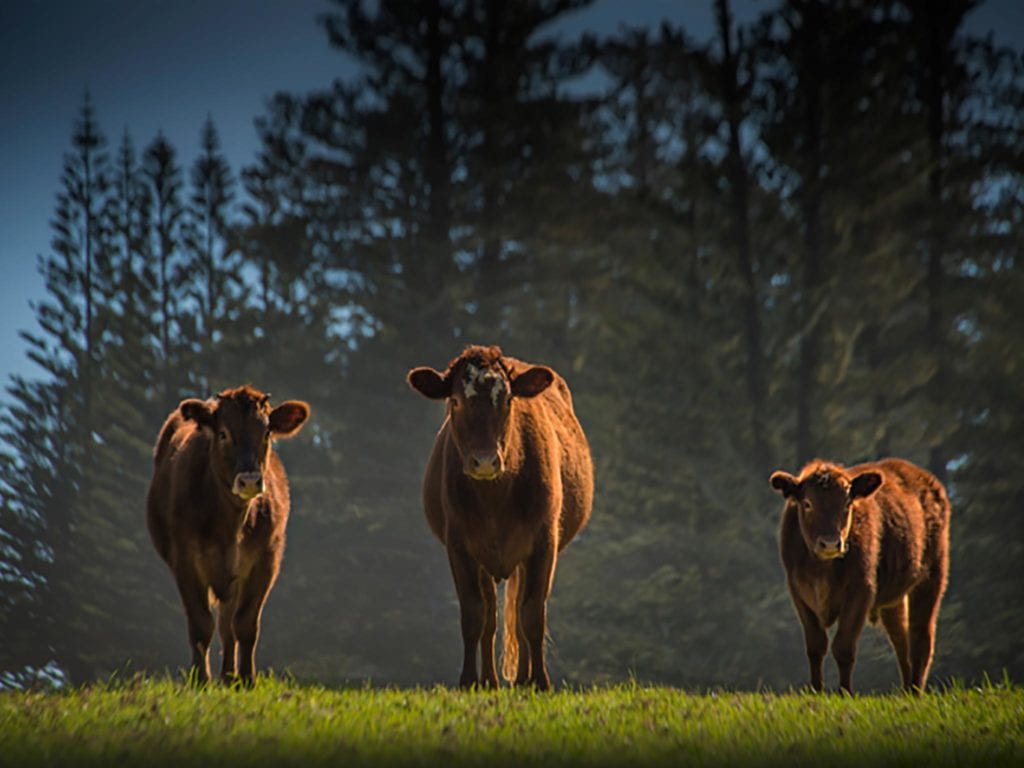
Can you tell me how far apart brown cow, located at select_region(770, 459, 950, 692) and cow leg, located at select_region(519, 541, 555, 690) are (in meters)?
2.12

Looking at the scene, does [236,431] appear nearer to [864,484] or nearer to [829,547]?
[829,547]

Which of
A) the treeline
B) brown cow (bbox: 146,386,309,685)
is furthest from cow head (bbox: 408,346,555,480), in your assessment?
the treeline

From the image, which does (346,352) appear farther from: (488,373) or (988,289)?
(488,373)

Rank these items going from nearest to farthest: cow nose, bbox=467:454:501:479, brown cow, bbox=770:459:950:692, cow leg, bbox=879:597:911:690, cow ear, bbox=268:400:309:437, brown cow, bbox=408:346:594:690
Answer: cow nose, bbox=467:454:501:479, brown cow, bbox=408:346:594:690, cow ear, bbox=268:400:309:437, brown cow, bbox=770:459:950:692, cow leg, bbox=879:597:911:690

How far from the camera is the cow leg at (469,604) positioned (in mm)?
8844

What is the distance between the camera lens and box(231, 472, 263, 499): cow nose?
866cm

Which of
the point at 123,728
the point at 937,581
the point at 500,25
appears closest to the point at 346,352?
the point at 500,25

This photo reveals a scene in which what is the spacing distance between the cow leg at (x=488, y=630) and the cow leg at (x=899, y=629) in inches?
136

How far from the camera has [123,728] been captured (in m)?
6.66

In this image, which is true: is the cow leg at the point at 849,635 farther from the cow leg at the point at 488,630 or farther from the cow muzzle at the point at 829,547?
the cow leg at the point at 488,630

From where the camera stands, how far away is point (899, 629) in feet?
36.7

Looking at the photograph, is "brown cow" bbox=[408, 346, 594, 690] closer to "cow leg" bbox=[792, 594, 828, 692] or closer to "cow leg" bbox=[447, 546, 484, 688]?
"cow leg" bbox=[447, 546, 484, 688]

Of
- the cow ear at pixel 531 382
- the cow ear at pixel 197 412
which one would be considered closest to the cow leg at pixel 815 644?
the cow ear at pixel 531 382

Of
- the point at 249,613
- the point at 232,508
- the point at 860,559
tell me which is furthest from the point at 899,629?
the point at 232,508
